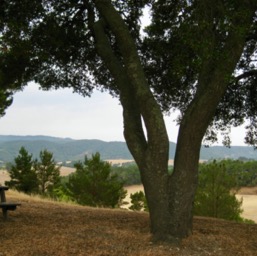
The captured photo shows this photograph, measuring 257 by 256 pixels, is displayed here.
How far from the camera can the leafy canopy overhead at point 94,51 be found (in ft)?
31.6

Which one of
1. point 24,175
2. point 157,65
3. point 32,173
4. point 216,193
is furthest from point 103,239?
point 32,173

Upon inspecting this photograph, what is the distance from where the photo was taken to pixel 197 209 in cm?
1928

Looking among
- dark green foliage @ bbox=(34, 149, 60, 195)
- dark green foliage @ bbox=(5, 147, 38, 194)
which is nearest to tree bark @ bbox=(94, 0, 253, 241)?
dark green foliage @ bbox=(5, 147, 38, 194)

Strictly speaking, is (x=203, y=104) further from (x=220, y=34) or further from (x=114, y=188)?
(x=114, y=188)

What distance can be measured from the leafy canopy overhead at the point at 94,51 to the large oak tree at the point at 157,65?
0.03 metres

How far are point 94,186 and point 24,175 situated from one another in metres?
11.2

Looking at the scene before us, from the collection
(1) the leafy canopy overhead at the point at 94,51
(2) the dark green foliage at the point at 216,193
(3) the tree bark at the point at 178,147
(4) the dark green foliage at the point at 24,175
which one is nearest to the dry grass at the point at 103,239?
(3) the tree bark at the point at 178,147

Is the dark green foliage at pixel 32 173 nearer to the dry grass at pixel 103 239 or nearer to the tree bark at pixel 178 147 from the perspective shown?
the dry grass at pixel 103 239

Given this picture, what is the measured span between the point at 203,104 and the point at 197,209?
12.7 m

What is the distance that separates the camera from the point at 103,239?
7398 millimetres

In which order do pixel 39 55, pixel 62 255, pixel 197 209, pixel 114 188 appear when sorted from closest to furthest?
pixel 62 255 → pixel 39 55 → pixel 197 209 → pixel 114 188

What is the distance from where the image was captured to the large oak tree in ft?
24.9

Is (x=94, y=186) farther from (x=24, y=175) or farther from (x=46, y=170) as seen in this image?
(x=46, y=170)

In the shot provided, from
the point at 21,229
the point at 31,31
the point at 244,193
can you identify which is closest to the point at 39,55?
the point at 31,31
